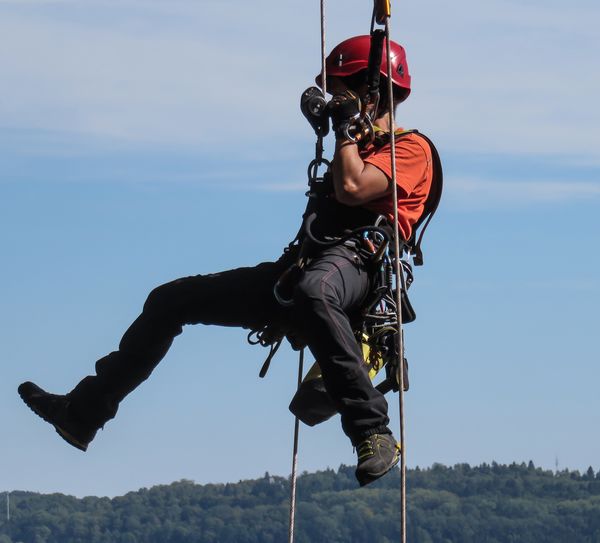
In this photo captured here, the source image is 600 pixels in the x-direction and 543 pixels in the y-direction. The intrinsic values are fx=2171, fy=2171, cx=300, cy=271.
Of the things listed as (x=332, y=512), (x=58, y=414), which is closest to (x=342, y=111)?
(x=58, y=414)

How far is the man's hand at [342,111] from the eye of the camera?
38.1 feet

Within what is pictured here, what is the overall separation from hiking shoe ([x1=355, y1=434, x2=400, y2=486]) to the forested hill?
6114 inches

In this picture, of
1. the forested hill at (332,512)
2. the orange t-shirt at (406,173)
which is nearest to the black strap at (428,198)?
the orange t-shirt at (406,173)

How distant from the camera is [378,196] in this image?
38.3ft

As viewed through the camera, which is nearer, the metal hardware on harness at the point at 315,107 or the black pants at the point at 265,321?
the black pants at the point at 265,321

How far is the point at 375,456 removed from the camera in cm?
1127

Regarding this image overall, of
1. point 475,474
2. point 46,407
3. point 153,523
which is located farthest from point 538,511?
point 46,407

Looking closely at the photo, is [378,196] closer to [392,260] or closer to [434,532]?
[392,260]

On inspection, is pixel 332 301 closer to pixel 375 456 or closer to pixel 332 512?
pixel 375 456

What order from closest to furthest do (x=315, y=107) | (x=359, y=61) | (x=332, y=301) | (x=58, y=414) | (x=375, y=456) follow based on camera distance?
(x=375, y=456) → (x=332, y=301) → (x=315, y=107) → (x=359, y=61) → (x=58, y=414)

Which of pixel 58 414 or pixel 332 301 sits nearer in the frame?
pixel 332 301

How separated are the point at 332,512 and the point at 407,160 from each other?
164 metres

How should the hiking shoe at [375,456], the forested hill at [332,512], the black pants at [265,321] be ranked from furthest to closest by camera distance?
the forested hill at [332,512], the black pants at [265,321], the hiking shoe at [375,456]

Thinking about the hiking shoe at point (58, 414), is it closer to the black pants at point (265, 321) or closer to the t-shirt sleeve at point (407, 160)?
the black pants at point (265, 321)
